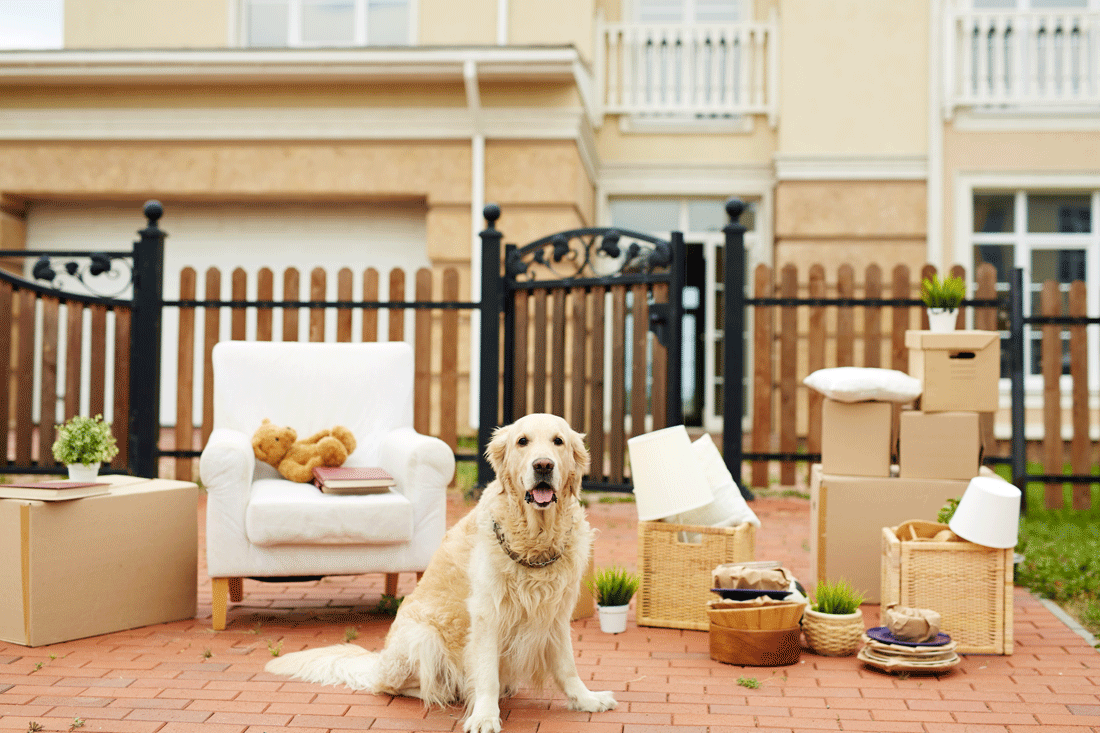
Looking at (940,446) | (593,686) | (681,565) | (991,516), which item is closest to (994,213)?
(940,446)

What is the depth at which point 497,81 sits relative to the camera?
9523 mm

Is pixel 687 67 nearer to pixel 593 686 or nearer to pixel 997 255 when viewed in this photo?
pixel 997 255

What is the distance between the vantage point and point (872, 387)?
4.46 meters

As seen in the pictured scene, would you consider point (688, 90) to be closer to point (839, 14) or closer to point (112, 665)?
point (839, 14)

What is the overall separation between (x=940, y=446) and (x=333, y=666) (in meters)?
2.94

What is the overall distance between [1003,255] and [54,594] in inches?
388

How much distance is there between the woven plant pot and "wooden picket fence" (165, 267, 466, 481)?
12.7 feet

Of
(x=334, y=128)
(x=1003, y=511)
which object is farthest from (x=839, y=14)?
(x=1003, y=511)

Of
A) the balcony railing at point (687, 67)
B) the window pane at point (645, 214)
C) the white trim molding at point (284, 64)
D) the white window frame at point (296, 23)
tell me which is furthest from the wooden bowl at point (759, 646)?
the white window frame at point (296, 23)

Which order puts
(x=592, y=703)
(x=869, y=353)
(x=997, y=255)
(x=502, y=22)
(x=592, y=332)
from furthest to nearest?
(x=997, y=255)
(x=502, y=22)
(x=869, y=353)
(x=592, y=332)
(x=592, y=703)

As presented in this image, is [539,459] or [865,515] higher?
[539,459]

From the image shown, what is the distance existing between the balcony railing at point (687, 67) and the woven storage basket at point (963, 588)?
770 centimetres

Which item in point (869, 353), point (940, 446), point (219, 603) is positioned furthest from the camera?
point (869, 353)

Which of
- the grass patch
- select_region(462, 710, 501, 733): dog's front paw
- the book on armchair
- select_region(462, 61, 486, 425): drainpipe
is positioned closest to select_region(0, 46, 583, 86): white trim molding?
select_region(462, 61, 486, 425): drainpipe
